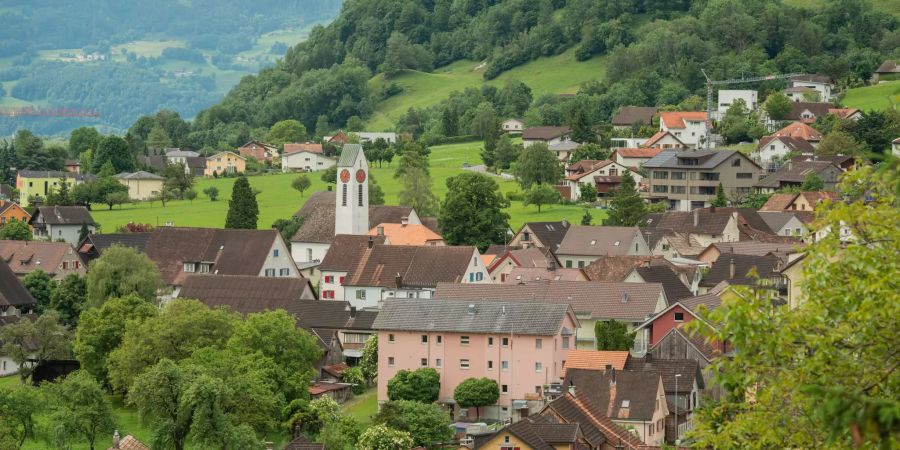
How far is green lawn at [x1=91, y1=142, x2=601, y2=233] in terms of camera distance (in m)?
94.0

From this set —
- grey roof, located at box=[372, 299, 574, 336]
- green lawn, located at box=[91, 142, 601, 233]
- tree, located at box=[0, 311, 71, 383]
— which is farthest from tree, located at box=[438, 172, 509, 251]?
grey roof, located at box=[372, 299, 574, 336]

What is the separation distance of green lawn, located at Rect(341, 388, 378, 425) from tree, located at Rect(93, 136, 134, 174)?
2886 inches

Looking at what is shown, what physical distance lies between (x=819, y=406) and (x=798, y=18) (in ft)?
472

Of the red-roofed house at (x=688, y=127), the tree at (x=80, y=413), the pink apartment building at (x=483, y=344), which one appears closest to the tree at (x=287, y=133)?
the red-roofed house at (x=688, y=127)

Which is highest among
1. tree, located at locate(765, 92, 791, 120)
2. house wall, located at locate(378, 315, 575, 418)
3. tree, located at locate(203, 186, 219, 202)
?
tree, located at locate(765, 92, 791, 120)

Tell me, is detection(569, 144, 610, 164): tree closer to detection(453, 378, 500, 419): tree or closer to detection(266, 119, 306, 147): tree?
detection(266, 119, 306, 147): tree

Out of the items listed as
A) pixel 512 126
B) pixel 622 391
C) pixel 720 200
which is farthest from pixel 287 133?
pixel 622 391

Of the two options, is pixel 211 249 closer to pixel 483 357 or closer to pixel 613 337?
pixel 483 357

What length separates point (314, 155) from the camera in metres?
127

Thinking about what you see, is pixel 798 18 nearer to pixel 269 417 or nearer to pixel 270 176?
pixel 270 176

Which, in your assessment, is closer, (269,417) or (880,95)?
(269,417)

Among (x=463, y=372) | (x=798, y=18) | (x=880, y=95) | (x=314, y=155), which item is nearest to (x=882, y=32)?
(x=798, y=18)

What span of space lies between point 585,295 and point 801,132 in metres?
57.8

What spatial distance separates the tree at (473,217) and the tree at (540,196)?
1353 centimetres
